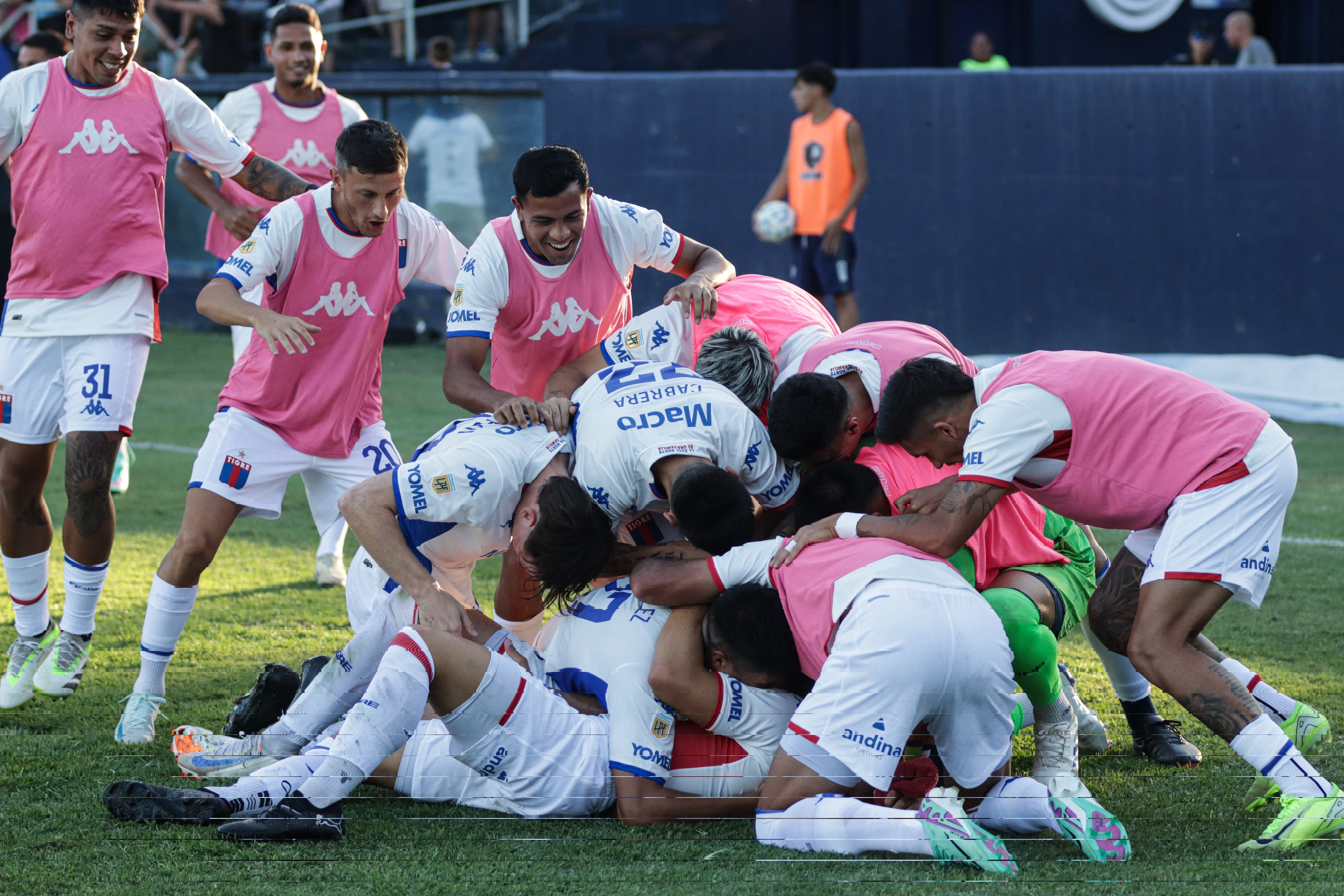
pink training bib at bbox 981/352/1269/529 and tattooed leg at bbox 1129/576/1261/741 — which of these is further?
pink training bib at bbox 981/352/1269/529

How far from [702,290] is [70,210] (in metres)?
2.19

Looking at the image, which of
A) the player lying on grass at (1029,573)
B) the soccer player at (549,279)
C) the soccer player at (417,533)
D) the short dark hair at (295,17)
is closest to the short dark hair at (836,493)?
the player lying on grass at (1029,573)

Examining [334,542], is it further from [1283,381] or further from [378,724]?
[1283,381]

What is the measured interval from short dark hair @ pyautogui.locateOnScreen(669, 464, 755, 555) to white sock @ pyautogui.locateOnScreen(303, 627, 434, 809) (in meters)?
0.79

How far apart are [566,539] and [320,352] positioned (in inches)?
59.0

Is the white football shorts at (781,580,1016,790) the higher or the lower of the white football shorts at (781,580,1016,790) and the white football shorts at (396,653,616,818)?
the higher

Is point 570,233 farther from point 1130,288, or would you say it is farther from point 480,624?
point 1130,288

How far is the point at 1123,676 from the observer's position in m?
4.34

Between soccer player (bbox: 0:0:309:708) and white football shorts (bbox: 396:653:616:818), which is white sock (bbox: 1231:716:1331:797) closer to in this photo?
white football shorts (bbox: 396:653:616:818)

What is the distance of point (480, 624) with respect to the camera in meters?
4.05

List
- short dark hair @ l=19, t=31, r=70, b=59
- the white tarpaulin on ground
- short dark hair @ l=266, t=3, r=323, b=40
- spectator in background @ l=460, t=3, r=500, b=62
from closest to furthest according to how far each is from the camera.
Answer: short dark hair @ l=19, t=31, r=70, b=59 → short dark hair @ l=266, t=3, r=323, b=40 → the white tarpaulin on ground → spectator in background @ l=460, t=3, r=500, b=62

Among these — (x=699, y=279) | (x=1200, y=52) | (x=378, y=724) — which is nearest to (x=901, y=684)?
(x=378, y=724)

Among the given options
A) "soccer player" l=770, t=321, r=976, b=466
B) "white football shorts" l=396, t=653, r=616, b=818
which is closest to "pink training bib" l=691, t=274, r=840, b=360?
"soccer player" l=770, t=321, r=976, b=466

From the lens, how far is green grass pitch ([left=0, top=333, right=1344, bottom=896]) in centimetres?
320
